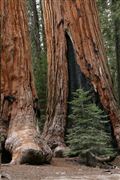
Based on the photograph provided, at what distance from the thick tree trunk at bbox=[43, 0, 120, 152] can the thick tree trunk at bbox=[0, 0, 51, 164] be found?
1.11 meters

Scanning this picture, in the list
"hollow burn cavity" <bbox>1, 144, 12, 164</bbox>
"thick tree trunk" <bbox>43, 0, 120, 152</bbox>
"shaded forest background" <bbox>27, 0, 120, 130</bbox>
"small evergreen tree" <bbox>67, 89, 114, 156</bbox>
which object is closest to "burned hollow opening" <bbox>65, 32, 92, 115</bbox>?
"thick tree trunk" <bbox>43, 0, 120, 152</bbox>

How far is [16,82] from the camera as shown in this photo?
31.6ft

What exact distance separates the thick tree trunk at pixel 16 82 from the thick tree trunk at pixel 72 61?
1109mm

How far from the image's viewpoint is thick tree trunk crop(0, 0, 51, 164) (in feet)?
28.3

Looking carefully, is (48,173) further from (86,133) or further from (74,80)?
(74,80)

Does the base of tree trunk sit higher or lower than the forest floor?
higher

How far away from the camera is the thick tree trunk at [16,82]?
864cm

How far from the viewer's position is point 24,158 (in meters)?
7.62

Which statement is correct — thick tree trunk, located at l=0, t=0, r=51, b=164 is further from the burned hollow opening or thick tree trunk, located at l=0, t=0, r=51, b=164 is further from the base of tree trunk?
the burned hollow opening

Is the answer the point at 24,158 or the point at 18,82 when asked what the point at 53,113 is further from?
the point at 24,158

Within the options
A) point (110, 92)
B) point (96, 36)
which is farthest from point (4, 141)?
point (96, 36)

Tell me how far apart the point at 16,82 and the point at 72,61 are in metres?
1.88

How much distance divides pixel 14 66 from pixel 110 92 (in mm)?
2437

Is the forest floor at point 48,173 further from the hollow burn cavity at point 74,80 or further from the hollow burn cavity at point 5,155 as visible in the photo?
the hollow burn cavity at point 74,80
